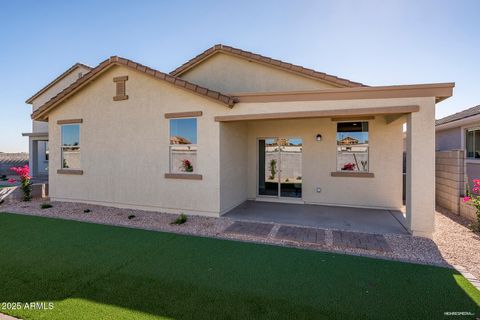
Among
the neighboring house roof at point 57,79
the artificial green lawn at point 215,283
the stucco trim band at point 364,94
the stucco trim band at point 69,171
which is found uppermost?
the neighboring house roof at point 57,79

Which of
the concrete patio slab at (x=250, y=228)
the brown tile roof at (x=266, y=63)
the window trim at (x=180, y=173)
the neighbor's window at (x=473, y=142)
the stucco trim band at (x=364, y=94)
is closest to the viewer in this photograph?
the stucco trim band at (x=364, y=94)

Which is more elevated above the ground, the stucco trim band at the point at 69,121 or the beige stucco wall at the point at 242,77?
the beige stucco wall at the point at 242,77

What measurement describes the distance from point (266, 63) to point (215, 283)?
980 cm

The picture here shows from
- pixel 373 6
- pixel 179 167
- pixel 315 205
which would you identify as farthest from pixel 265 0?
pixel 315 205

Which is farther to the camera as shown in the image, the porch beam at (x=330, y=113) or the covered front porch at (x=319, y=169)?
the covered front porch at (x=319, y=169)

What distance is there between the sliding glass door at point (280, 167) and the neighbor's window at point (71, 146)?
8.42 metres

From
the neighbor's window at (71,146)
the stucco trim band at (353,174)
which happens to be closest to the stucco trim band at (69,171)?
the neighbor's window at (71,146)

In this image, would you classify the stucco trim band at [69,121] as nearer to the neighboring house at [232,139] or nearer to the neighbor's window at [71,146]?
the neighboring house at [232,139]

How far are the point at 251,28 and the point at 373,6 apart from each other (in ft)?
17.1

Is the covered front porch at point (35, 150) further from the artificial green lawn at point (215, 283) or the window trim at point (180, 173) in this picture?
the artificial green lawn at point (215, 283)

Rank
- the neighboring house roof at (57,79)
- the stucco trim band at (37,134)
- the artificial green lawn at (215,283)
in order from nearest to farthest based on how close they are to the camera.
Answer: the artificial green lawn at (215,283) → the stucco trim band at (37,134) → the neighboring house roof at (57,79)

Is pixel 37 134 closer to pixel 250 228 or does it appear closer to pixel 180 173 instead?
pixel 180 173

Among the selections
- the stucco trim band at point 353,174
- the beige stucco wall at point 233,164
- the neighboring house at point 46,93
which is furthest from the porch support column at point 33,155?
the stucco trim band at point 353,174

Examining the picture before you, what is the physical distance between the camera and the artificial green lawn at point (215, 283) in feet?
12.0
